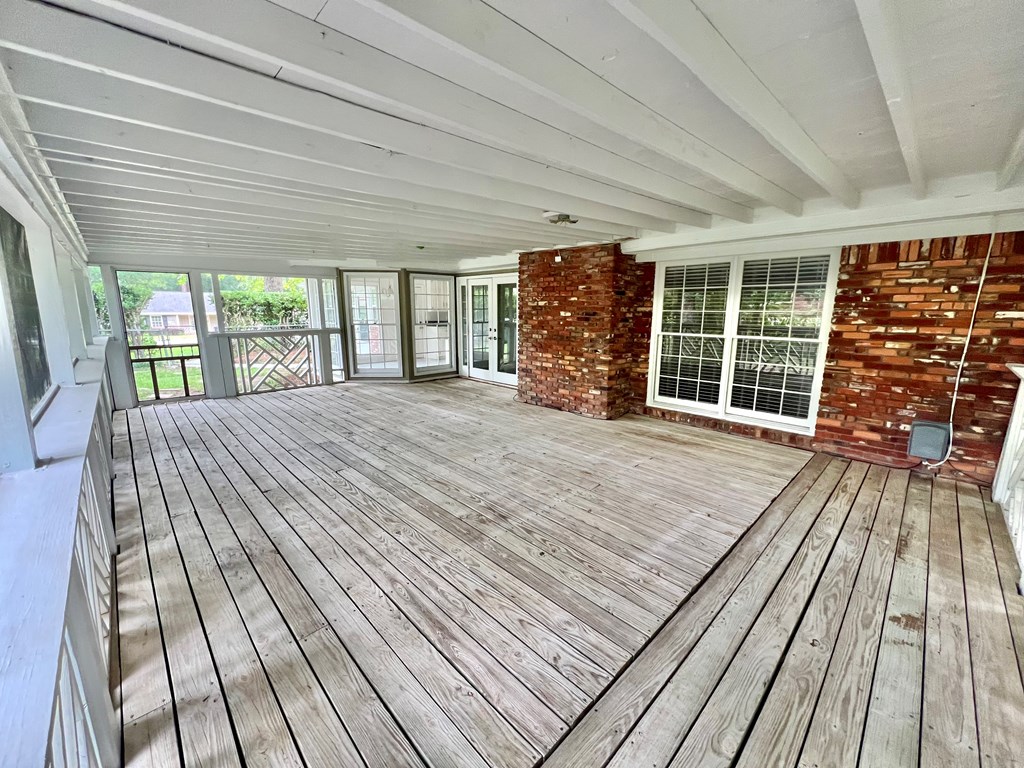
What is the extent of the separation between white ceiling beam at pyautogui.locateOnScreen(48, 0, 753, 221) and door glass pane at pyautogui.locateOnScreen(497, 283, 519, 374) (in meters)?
4.71

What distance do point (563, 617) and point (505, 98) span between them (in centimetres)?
Result: 226

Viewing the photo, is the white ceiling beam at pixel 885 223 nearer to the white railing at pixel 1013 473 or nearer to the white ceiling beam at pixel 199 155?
the white railing at pixel 1013 473

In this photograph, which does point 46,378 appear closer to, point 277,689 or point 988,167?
point 277,689

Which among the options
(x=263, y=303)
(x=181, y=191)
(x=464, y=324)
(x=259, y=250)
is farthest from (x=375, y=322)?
(x=181, y=191)

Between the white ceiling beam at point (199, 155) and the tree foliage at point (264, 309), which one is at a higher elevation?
the white ceiling beam at point (199, 155)

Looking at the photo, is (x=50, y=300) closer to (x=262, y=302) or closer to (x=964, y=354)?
(x=262, y=302)

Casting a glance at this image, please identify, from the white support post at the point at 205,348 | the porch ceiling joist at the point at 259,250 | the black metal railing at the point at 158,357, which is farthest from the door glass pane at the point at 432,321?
the black metal railing at the point at 158,357

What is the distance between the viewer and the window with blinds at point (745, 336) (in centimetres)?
394

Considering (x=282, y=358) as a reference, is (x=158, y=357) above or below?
above

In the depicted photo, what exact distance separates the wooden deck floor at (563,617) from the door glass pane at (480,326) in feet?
13.9

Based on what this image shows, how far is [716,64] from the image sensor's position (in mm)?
1353

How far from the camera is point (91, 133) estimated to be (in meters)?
1.79

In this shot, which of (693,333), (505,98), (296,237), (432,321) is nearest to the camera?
(505,98)

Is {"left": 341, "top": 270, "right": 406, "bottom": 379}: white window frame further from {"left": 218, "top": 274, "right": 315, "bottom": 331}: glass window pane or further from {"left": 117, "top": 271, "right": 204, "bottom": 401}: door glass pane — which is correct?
{"left": 117, "top": 271, "right": 204, "bottom": 401}: door glass pane
